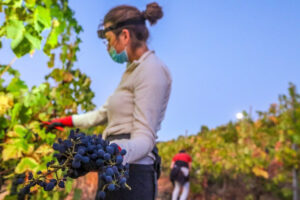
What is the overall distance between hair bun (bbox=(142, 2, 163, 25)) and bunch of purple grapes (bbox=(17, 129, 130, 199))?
1455mm

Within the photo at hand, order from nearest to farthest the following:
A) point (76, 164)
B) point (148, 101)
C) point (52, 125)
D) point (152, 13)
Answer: point (76, 164) → point (148, 101) → point (152, 13) → point (52, 125)

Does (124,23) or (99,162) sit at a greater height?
(124,23)

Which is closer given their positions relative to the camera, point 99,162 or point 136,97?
point 99,162

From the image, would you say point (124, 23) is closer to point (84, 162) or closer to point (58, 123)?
point (58, 123)

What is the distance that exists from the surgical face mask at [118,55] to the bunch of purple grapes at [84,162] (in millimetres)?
1135

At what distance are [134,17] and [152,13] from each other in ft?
0.61

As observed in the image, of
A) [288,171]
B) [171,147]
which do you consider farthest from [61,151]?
[171,147]

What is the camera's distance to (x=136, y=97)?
5.50 ft

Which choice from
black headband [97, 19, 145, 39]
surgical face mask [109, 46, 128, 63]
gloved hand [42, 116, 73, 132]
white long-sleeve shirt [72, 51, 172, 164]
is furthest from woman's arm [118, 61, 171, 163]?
gloved hand [42, 116, 73, 132]

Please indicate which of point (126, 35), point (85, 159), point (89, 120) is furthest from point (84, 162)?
point (89, 120)

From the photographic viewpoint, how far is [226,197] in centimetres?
1081

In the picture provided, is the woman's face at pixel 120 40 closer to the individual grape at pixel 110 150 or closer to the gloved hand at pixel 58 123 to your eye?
the gloved hand at pixel 58 123

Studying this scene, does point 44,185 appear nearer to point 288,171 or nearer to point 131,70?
point 131,70

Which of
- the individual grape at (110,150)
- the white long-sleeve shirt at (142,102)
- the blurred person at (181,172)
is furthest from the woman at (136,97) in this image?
the blurred person at (181,172)
